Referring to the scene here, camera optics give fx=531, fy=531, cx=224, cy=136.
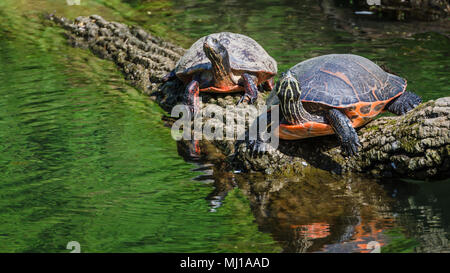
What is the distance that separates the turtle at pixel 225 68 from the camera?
687cm

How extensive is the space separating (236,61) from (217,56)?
1.44 ft

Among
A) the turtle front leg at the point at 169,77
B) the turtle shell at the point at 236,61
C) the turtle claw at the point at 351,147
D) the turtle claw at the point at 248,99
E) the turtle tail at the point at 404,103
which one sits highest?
the turtle shell at the point at 236,61

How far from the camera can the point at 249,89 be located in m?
6.88

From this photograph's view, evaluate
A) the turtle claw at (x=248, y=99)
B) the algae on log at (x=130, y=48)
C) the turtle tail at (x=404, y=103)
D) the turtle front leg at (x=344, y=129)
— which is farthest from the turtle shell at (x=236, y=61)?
the turtle front leg at (x=344, y=129)

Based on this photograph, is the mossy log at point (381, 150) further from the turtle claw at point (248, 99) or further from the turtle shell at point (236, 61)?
the turtle shell at point (236, 61)

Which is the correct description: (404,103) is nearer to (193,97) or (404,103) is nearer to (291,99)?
(291,99)

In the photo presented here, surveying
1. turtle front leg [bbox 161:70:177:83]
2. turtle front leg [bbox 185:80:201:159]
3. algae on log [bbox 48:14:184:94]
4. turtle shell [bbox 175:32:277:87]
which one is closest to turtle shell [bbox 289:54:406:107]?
turtle shell [bbox 175:32:277:87]

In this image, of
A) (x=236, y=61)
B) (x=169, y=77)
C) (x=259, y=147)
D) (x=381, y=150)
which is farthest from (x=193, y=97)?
(x=381, y=150)

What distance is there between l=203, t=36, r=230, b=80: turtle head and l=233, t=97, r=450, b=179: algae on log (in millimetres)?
1593

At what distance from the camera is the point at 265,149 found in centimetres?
541

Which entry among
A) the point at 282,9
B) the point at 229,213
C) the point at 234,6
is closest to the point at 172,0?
→ the point at 234,6

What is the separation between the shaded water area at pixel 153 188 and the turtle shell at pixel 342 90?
568 millimetres

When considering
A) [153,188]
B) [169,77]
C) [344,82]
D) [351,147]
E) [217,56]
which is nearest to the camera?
[351,147]

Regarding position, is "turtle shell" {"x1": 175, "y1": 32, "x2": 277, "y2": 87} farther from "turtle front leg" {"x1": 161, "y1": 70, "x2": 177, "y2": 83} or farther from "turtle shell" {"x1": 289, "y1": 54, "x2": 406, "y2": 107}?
"turtle shell" {"x1": 289, "y1": 54, "x2": 406, "y2": 107}
